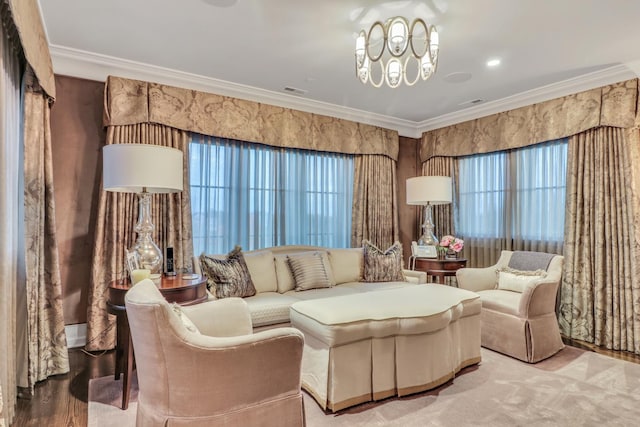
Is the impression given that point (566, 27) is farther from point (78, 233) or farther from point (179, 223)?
point (78, 233)

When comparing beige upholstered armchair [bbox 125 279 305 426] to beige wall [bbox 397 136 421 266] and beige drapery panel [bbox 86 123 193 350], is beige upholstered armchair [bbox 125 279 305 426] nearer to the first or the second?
beige drapery panel [bbox 86 123 193 350]

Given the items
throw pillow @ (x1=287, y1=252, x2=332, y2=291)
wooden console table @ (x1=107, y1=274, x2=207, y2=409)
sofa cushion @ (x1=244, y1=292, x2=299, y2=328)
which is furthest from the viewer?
throw pillow @ (x1=287, y1=252, x2=332, y2=291)

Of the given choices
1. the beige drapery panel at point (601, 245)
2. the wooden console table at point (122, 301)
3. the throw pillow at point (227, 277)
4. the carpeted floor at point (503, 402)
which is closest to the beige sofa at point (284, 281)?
the throw pillow at point (227, 277)

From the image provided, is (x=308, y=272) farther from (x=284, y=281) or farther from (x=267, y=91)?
(x=267, y=91)

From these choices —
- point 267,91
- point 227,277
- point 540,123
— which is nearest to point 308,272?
point 227,277

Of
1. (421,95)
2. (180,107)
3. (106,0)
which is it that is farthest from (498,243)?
(106,0)

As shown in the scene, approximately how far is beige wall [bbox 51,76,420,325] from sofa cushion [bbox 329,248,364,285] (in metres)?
2.36

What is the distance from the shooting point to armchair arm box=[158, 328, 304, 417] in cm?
148

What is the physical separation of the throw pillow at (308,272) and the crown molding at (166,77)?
72.3 inches

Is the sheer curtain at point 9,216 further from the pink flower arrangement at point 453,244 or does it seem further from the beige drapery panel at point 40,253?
the pink flower arrangement at point 453,244

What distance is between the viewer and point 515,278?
3611mm

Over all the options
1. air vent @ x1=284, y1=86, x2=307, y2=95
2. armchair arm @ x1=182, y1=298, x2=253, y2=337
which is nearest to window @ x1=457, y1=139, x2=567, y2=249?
air vent @ x1=284, y1=86, x2=307, y2=95

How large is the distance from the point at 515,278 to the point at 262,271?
2496 millimetres

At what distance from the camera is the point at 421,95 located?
13.8 feet
